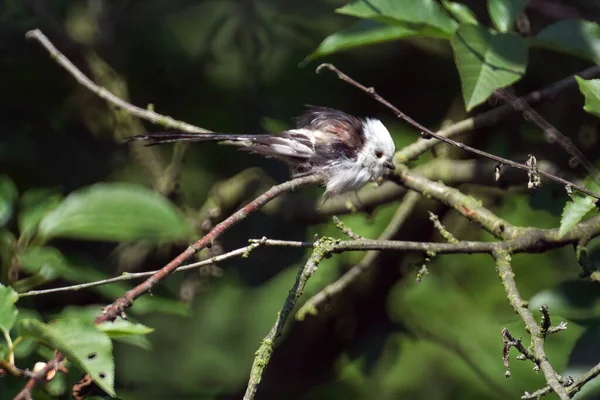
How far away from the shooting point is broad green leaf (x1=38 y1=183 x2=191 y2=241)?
190cm

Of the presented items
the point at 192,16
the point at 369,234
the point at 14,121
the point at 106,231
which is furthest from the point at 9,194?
the point at 192,16

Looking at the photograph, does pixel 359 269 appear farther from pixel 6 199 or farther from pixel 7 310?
pixel 7 310

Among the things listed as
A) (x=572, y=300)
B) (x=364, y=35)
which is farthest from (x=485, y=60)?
(x=572, y=300)

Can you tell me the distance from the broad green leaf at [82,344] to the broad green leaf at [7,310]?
0.26 ft

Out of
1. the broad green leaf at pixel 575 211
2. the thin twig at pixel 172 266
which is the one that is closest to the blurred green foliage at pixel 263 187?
the broad green leaf at pixel 575 211

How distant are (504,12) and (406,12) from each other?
0.86 feet

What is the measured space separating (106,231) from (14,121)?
45.6 inches

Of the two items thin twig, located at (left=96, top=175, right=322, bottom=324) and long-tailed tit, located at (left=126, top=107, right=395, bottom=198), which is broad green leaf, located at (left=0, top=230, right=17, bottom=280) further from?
thin twig, located at (left=96, top=175, right=322, bottom=324)

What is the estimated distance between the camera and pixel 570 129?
2633 millimetres

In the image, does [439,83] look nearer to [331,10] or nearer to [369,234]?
[331,10]

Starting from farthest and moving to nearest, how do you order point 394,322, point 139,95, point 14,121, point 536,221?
point 139,95 < point 14,121 < point 394,322 < point 536,221

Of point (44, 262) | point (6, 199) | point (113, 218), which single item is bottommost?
point (44, 262)

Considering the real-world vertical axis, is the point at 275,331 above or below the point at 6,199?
below

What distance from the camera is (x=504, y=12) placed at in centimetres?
195
